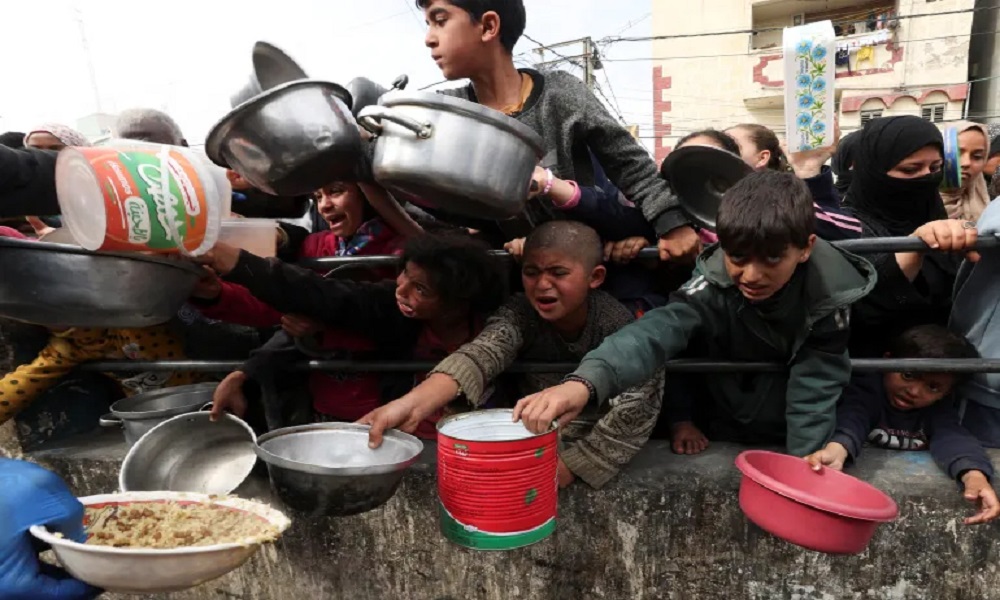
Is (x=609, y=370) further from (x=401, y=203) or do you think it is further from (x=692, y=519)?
(x=401, y=203)

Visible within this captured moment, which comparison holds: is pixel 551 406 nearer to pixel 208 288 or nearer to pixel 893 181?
pixel 208 288

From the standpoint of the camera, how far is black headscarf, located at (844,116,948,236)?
236 cm

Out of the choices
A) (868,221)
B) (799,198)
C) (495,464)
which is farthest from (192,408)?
(868,221)

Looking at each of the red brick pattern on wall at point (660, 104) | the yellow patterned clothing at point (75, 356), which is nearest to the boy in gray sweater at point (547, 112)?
the yellow patterned clothing at point (75, 356)

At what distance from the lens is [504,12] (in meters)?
2.00

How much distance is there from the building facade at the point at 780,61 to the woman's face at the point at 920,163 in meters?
16.6

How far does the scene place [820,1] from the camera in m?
20.2

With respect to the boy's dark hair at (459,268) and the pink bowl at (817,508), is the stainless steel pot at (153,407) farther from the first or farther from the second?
the pink bowl at (817,508)

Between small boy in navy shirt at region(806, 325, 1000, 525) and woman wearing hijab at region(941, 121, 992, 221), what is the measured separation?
1.91m


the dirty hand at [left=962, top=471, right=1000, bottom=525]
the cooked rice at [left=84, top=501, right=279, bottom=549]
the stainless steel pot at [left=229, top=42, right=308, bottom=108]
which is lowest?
the dirty hand at [left=962, top=471, right=1000, bottom=525]

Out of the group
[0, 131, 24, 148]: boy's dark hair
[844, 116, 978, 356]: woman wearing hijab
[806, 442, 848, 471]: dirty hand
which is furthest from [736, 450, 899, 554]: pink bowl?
[0, 131, 24, 148]: boy's dark hair

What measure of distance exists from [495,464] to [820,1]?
24.6 meters

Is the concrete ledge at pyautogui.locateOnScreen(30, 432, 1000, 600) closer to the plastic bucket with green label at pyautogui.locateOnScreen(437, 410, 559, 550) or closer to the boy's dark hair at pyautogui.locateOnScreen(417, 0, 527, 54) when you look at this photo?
the plastic bucket with green label at pyautogui.locateOnScreen(437, 410, 559, 550)

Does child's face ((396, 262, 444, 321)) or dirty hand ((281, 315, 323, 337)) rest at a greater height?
child's face ((396, 262, 444, 321))
